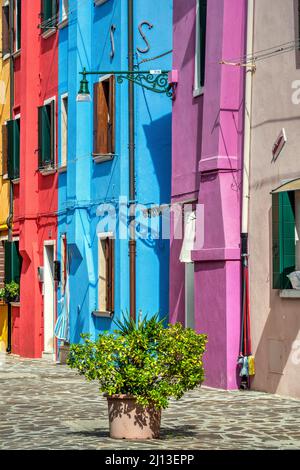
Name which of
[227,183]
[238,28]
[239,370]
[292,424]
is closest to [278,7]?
[238,28]

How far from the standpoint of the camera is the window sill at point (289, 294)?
16.9 meters

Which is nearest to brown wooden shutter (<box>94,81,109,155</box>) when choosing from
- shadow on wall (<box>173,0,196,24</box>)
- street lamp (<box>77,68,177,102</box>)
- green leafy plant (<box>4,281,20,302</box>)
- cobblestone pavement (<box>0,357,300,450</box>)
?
street lamp (<box>77,68,177,102</box>)

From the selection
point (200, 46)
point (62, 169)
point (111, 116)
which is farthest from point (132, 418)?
point (62, 169)

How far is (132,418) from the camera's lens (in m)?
12.2

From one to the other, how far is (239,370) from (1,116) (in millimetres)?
16368

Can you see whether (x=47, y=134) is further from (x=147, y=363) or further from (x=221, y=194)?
(x=147, y=363)

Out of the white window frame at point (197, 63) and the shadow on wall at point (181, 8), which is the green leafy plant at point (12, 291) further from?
the white window frame at point (197, 63)

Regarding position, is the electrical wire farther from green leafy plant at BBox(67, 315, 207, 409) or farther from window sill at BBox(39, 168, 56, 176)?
window sill at BBox(39, 168, 56, 176)

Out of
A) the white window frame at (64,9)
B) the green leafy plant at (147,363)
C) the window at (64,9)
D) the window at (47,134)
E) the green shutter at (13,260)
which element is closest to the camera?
the green leafy plant at (147,363)

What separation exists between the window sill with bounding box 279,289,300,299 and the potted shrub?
478 centimetres

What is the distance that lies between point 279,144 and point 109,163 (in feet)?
26.7

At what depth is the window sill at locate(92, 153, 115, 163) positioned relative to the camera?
2490cm

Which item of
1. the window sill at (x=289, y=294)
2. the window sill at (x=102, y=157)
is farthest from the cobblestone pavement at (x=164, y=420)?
the window sill at (x=102, y=157)

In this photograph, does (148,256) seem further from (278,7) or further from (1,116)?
(1,116)
